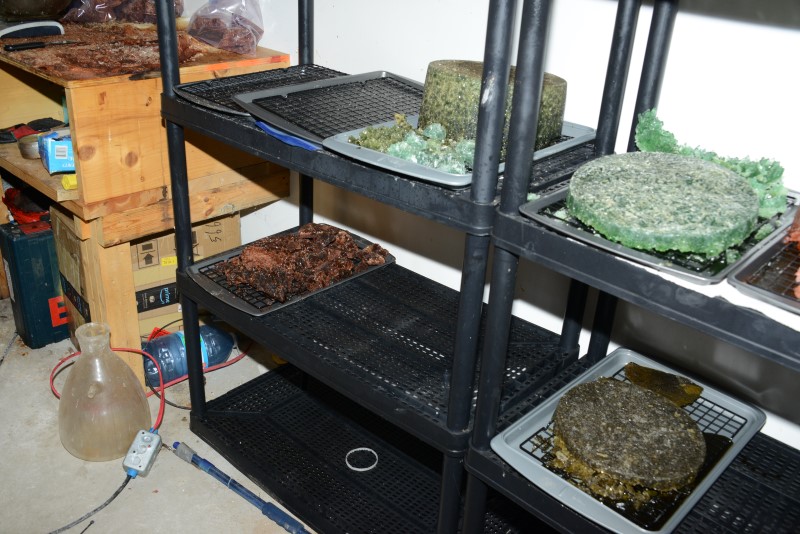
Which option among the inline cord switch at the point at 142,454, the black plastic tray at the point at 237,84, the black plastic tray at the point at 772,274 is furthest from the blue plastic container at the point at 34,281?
the black plastic tray at the point at 772,274

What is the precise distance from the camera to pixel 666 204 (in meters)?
0.93

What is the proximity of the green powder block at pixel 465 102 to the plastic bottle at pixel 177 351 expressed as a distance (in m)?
1.14

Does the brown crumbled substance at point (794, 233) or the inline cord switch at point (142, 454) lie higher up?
the brown crumbled substance at point (794, 233)

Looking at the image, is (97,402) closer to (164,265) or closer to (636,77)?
(164,265)

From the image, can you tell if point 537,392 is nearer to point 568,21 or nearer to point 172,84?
point 568,21

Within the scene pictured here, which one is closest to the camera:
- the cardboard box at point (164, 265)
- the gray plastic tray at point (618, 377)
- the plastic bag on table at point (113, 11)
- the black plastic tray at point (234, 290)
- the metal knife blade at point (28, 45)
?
the gray plastic tray at point (618, 377)

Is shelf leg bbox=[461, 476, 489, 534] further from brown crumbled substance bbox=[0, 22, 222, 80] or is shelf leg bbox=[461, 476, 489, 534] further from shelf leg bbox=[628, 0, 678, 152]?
brown crumbled substance bbox=[0, 22, 222, 80]

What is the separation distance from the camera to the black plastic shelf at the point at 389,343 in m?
1.32

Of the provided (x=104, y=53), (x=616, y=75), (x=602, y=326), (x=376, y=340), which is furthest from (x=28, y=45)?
(x=602, y=326)

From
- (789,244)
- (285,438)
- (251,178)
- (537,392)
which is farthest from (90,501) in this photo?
(789,244)

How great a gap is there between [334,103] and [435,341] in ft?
1.80

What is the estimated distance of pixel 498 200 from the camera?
1.06 metres

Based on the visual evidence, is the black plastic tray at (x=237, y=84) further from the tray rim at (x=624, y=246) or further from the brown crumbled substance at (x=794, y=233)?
the brown crumbled substance at (x=794, y=233)

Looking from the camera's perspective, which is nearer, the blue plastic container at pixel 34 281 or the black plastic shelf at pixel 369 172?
the black plastic shelf at pixel 369 172
